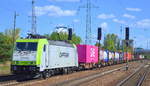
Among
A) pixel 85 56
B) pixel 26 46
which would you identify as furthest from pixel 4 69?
pixel 26 46

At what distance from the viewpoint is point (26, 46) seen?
2881 centimetres

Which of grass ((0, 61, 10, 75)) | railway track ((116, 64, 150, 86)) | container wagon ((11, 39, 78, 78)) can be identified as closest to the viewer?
container wagon ((11, 39, 78, 78))

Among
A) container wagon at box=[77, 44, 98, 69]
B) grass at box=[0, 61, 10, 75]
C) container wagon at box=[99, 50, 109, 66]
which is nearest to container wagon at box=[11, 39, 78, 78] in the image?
grass at box=[0, 61, 10, 75]

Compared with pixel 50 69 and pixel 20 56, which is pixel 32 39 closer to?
pixel 20 56

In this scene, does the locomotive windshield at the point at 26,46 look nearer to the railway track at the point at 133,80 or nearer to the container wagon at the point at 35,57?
the container wagon at the point at 35,57

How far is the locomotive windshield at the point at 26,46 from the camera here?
28550mm

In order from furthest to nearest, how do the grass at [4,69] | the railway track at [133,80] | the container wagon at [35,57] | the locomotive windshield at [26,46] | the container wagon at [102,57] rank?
the container wagon at [102,57], the grass at [4,69], the railway track at [133,80], the locomotive windshield at [26,46], the container wagon at [35,57]

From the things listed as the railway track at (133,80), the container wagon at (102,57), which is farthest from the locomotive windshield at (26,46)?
the container wagon at (102,57)

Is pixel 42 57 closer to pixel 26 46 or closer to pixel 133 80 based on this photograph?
pixel 26 46

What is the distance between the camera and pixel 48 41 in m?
30.5

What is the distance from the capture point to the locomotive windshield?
2855cm

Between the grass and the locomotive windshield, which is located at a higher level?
the locomotive windshield

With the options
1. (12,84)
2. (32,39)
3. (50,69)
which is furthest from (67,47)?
(12,84)

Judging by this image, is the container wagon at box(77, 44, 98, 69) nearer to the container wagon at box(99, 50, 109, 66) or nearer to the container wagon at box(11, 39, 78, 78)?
the container wagon at box(99, 50, 109, 66)
